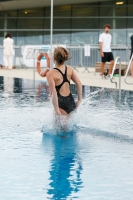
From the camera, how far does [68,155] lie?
5.82 m

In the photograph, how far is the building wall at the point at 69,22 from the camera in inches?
1233

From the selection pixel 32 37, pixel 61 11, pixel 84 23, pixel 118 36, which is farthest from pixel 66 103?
pixel 61 11

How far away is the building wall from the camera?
1233 inches

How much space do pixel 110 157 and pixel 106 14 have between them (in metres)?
26.5

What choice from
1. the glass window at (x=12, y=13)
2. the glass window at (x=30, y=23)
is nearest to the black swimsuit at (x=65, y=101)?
the glass window at (x=30, y=23)

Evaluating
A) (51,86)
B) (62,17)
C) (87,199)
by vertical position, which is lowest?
(87,199)

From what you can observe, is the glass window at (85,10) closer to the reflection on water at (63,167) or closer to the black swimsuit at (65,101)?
the black swimsuit at (65,101)

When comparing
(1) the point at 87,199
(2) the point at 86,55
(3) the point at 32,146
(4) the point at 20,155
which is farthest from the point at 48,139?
(2) the point at 86,55

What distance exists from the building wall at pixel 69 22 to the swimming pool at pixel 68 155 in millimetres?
21742

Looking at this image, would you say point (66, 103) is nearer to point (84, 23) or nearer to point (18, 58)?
point (18, 58)

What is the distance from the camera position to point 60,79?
7078 mm

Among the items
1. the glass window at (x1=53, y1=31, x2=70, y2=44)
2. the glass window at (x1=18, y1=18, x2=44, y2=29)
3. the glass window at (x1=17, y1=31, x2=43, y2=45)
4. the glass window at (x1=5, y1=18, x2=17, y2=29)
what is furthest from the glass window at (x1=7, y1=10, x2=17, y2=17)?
the glass window at (x1=53, y1=31, x2=70, y2=44)

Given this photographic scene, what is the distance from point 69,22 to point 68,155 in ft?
88.7

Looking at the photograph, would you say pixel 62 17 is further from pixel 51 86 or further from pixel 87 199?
pixel 87 199
